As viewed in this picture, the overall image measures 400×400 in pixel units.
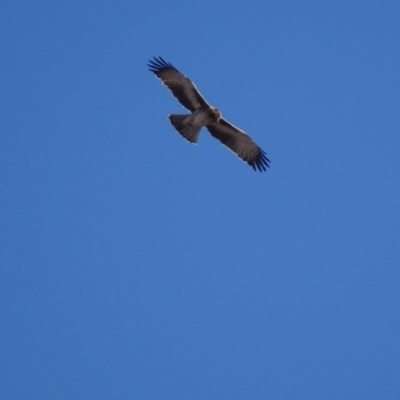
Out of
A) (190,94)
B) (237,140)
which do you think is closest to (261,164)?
(237,140)

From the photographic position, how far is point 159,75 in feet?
56.0

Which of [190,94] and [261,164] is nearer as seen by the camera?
[190,94]

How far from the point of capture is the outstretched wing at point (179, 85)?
16719 millimetres

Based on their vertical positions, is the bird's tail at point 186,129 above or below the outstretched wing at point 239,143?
below

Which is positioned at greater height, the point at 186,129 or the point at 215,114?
the point at 215,114

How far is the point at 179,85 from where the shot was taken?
55.4 ft

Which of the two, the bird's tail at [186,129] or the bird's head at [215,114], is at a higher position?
the bird's head at [215,114]

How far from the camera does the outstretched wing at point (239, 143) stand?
679 inches

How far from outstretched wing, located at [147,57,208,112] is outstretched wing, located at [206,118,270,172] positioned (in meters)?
0.54

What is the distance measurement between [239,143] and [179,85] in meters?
1.45

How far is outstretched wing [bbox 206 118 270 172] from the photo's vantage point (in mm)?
17234

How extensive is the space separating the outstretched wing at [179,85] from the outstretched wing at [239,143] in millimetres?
537

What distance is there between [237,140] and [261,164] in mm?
658

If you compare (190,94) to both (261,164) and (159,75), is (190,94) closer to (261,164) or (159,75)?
(159,75)
